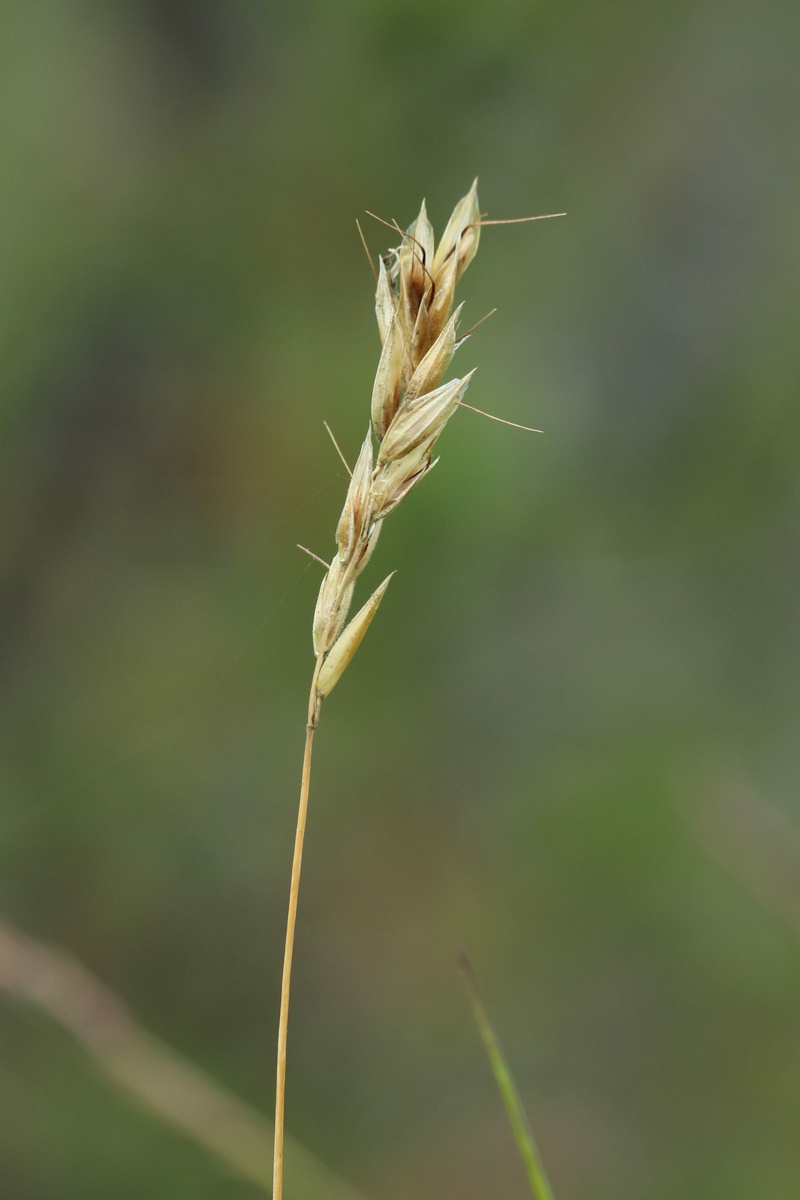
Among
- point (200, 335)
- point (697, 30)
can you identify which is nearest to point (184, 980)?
point (200, 335)

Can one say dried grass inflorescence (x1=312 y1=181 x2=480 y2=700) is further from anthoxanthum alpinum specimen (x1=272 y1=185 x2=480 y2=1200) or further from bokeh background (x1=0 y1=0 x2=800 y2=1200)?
bokeh background (x1=0 y1=0 x2=800 y2=1200)

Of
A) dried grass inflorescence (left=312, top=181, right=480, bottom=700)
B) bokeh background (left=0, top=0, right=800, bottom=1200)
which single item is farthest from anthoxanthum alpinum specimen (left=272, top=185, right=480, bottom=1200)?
bokeh background (left=0, top=0, right=800, bottom=1200)

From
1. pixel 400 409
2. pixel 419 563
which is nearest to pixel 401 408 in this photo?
pixel 400 409

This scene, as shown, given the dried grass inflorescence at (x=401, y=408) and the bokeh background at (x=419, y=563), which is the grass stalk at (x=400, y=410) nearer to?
the dried grass inflorescence at (x=401, y=408)

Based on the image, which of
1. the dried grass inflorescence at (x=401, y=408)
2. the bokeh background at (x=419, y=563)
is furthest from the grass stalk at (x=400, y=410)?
the bokeh background at (x=419, y=563)

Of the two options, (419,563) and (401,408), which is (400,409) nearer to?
(401,408)

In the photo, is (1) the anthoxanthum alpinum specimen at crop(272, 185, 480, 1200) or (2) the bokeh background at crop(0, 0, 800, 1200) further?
(2) the bokeh background at crop(0, 0, 800, 1200)

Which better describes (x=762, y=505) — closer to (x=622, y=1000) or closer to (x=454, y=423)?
(x=454, y=423)
